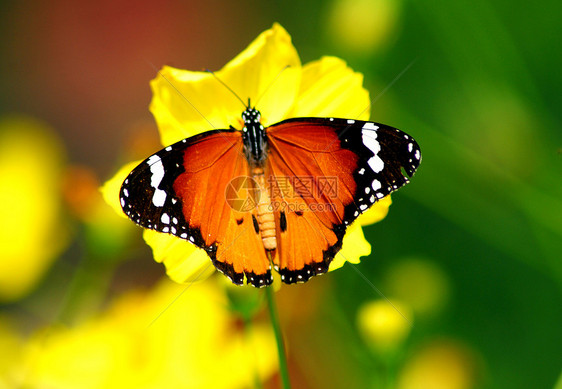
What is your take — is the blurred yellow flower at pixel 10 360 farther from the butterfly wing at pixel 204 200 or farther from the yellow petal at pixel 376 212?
the yellow petal at pixel 376 212

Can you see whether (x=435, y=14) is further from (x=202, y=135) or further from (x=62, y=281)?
(x=62, y=281)

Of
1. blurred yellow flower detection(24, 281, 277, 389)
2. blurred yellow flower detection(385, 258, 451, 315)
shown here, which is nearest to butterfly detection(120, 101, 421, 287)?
blurred yellow flower detection(24, 281, 277, 389)

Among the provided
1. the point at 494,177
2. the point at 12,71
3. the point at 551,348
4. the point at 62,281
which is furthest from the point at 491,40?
the point at 12,71

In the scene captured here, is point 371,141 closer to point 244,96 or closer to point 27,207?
point 244,96

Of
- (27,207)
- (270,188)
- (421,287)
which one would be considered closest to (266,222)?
(270,188)

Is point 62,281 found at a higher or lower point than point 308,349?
lower

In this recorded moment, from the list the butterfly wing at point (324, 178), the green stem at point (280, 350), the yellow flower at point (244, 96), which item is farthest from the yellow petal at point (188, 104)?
the green stem at point (280, 350)

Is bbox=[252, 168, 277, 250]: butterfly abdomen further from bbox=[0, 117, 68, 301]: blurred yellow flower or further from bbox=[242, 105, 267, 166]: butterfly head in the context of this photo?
bbox=[0, 117, 68, 301]: blurred yellow flower
